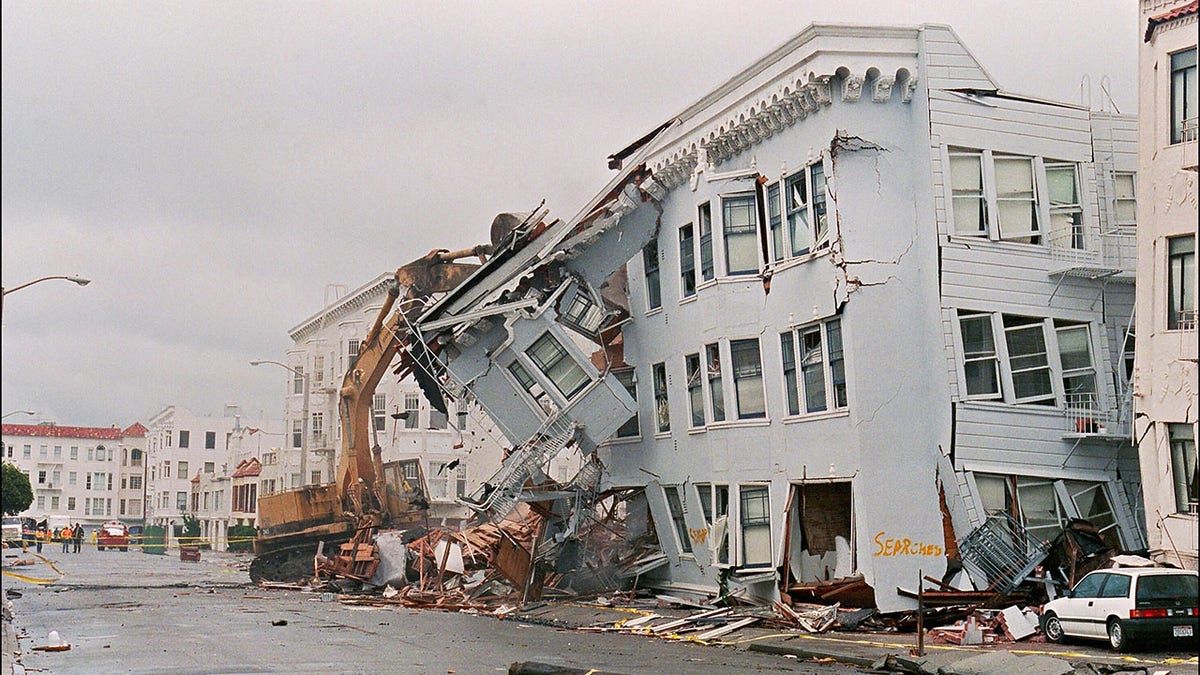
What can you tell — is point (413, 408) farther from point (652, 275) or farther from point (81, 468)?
point (81, 468)

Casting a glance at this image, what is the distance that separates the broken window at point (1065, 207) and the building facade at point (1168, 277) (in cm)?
385

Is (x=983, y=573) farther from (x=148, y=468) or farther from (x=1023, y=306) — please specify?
(x=148, y=468)

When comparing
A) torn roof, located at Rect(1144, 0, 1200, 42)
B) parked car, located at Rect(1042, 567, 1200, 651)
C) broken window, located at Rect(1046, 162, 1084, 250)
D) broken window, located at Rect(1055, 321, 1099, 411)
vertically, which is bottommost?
parked car, located at Rect(1042, 567, 1200, 651)

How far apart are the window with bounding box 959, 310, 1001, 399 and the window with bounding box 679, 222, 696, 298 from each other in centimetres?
802

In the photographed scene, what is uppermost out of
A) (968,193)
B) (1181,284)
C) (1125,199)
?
(1125,199)

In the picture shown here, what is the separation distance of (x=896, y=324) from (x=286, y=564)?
2878cm

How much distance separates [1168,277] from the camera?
2236cm

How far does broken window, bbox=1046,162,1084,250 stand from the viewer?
88.3 ft

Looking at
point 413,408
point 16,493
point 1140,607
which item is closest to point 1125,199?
point 1140,607

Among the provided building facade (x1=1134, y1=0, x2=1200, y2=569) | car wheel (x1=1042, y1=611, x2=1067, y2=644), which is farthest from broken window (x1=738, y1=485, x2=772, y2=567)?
building facade (x1=1134, y1=0, x2=1200, y2=569)

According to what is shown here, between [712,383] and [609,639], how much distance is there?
8.33 m

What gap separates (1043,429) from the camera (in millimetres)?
26281

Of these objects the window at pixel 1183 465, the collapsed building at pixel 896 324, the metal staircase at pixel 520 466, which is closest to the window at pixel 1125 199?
the collapsed building at pixel 896 324

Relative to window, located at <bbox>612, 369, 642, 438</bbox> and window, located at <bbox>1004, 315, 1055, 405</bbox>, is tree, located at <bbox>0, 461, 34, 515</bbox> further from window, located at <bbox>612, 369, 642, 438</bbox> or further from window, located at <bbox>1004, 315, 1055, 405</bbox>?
window, located at <bbox>1004, 315, 1055, 405</bbox>
